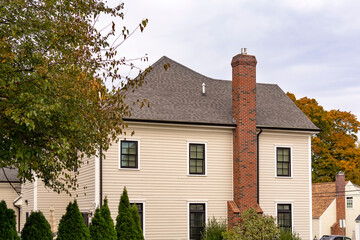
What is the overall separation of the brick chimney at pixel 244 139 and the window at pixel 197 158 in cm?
164

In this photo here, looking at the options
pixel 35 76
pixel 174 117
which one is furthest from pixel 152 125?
pixel 35 76

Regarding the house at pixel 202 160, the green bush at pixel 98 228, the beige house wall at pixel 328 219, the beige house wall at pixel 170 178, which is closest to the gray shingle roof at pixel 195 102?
the house at pixel 202 160

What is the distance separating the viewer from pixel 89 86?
12.5 m

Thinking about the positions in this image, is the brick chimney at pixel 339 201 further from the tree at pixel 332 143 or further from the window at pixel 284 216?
the window at pixel 284 216

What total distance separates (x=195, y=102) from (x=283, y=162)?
18.2ft

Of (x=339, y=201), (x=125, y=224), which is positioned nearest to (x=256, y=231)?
(x=125, y=224)

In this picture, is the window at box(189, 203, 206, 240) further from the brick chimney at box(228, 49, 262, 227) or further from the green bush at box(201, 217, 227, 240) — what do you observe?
the brick chimney at box(228, 49, 262, 227)

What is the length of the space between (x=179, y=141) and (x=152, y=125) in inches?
63.5

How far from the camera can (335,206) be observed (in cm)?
5069

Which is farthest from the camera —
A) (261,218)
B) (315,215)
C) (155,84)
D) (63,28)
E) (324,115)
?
(324,115)

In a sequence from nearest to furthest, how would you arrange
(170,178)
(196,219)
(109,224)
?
(109,224)
(170,178)
(196,219)

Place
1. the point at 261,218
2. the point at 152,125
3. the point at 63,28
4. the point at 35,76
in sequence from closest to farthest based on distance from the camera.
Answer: the point at 35,76, the point at 63,28, the point at 261,218, the point at 152,125

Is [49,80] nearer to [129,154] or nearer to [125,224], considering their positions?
[125,224]

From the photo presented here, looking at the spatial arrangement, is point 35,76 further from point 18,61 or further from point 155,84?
point 155,84
